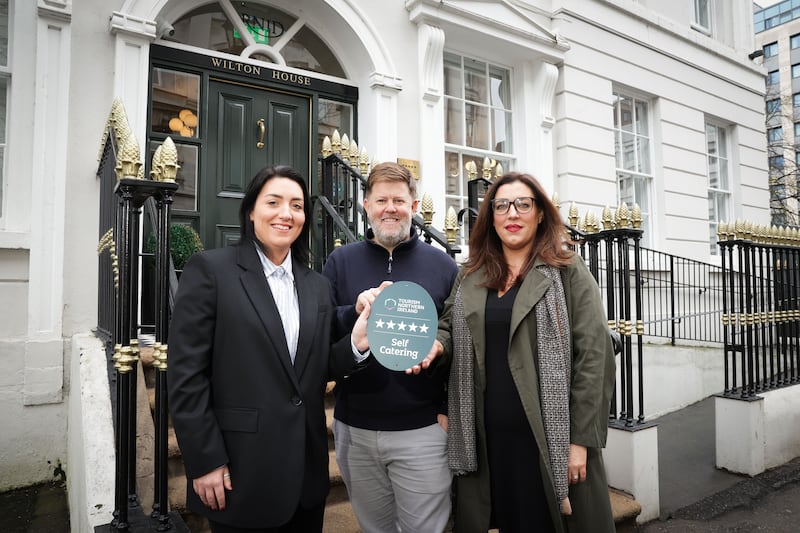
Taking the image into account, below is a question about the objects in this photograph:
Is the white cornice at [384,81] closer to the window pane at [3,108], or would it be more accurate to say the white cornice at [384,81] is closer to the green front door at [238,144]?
the green front door at [238,144]

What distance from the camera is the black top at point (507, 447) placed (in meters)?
1.96

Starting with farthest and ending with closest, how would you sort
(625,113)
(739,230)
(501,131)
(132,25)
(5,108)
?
(625,113) → (501,131) → (739,230) → (132,25) → (5,108)

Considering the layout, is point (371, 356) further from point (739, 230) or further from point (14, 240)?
point (739, 230)

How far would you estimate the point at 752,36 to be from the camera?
10453 mm

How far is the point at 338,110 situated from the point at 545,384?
4942 millimetres

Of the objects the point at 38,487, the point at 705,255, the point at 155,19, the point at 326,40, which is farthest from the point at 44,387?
the point at 705,255

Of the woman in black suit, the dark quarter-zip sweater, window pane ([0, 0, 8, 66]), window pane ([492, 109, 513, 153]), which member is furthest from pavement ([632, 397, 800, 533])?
window pane ([0, 0, 8, 66])

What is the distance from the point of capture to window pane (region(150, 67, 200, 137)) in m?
4.96

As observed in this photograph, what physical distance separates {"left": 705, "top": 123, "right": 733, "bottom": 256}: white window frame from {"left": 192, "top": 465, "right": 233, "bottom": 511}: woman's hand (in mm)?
10309

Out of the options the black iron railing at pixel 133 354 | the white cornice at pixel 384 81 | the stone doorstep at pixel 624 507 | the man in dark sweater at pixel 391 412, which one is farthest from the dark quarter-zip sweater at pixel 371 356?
the white cornice at pixel 384 81

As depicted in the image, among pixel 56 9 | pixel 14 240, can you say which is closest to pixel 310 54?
pixel 56 9

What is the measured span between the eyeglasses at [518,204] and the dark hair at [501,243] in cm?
4

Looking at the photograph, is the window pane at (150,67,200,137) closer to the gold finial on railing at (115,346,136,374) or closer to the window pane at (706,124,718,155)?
the gold finial on railing at (115,346,136,374)

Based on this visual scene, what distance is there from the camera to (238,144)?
539 cm
